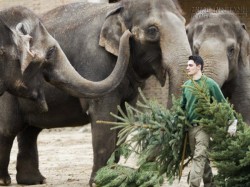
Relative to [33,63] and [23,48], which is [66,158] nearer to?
[33,63]

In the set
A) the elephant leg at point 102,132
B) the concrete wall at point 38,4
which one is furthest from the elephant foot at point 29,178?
the concrete wall at point 38,4

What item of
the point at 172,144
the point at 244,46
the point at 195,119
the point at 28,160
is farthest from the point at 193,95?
the point at 244,46

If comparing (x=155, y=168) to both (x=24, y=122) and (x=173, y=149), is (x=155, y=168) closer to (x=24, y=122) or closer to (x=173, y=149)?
(x=173, y=149)

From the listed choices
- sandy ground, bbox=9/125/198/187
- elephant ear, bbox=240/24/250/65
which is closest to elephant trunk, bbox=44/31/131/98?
sandy ground, bbox=9/125/198/187

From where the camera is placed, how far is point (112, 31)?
12.2 metres

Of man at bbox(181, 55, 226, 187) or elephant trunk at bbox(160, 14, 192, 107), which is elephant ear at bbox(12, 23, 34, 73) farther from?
elephant trunk at bbox(160, 14, 192, 107)

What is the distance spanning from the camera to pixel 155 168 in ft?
34.3

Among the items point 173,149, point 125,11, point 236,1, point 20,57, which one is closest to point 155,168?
point 173,149

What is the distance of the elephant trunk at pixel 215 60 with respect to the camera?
12961 millimetres

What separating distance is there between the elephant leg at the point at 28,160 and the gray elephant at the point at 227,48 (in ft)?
7.00

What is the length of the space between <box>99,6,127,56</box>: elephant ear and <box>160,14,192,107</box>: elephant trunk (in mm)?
510

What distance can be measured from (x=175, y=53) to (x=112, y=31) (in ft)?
2.53

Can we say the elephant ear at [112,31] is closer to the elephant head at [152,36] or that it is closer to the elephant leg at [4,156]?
the elephant head at [152,36]

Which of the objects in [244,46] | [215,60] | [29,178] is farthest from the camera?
[244,46]
